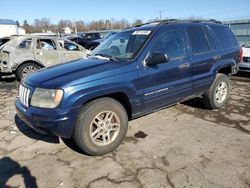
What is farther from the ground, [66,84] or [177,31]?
[177,31]

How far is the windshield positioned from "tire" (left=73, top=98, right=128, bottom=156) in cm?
91

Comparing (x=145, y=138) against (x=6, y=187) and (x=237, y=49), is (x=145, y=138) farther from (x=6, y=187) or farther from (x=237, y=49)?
(x=237, y=49)

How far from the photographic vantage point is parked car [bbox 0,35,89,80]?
9.07 metres

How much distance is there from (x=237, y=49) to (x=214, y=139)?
2677 millimetres

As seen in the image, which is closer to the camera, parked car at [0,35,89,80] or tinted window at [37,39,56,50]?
parked car at [0,35,89,80]

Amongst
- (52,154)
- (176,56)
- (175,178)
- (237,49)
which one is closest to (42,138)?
(52,154)

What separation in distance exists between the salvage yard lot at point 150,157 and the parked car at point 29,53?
4200 mm

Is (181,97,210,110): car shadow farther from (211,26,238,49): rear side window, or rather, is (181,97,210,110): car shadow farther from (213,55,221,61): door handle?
(211,26,238,49): rear side window

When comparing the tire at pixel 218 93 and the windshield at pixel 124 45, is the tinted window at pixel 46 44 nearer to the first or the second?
the windshield at pixel 124 45

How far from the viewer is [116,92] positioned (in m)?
3.86

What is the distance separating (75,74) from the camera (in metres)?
3.71

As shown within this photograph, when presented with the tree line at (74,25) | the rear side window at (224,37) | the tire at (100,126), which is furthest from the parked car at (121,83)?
the tree line at (74,25)

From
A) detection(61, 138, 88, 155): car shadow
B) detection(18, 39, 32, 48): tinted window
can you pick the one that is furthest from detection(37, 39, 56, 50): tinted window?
detection(61, 138, 88, 155): car shadow

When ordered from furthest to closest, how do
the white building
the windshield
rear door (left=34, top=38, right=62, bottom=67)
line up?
the white building, rear door (left=34, top=38, right=62, bottom=67), the windshield
